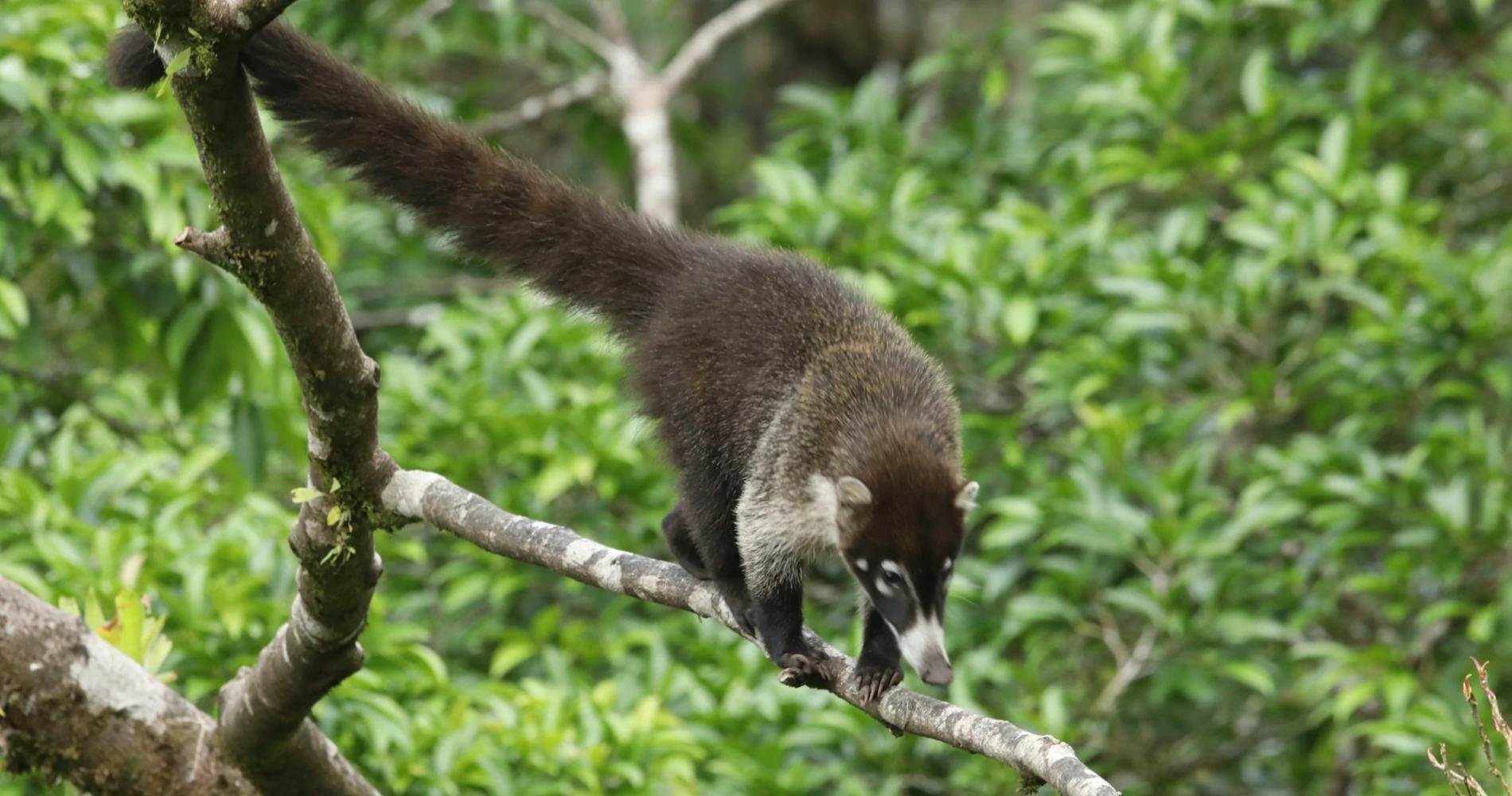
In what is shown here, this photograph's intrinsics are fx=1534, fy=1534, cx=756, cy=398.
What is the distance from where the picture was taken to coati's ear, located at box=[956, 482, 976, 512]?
3361mm

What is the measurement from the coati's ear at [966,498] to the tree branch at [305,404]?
129 centimetres

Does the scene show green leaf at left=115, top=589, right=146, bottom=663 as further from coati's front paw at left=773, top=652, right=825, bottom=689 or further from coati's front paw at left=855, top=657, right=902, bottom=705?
coati's front paw at left=855, top=657, right=902, bottom=705

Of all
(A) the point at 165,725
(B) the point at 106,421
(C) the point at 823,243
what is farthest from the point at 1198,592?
(B) the point at 106,421

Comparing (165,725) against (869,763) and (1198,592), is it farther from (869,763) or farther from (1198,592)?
(1198,592)

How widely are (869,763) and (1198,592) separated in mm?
1255

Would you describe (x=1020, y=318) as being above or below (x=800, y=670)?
below

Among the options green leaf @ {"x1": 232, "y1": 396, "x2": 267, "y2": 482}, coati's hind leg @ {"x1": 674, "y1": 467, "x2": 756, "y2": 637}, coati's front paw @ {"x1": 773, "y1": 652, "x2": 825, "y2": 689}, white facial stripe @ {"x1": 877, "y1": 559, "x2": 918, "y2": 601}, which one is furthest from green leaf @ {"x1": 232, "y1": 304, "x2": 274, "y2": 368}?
white facial stripe @ {"x1": 877, "y1": 559, "x2": 918, "y2": 601}

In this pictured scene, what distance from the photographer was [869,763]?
17.1ft

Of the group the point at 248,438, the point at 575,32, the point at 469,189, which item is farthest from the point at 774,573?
the point at 575,32

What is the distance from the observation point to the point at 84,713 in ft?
11.5

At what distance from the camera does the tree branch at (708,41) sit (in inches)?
308

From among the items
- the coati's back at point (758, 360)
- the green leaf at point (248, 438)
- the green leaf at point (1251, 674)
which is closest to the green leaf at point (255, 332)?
the green leaf at point (248, 438)

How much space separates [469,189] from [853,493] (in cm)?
127

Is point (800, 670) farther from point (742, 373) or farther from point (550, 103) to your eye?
point (550, 103)
